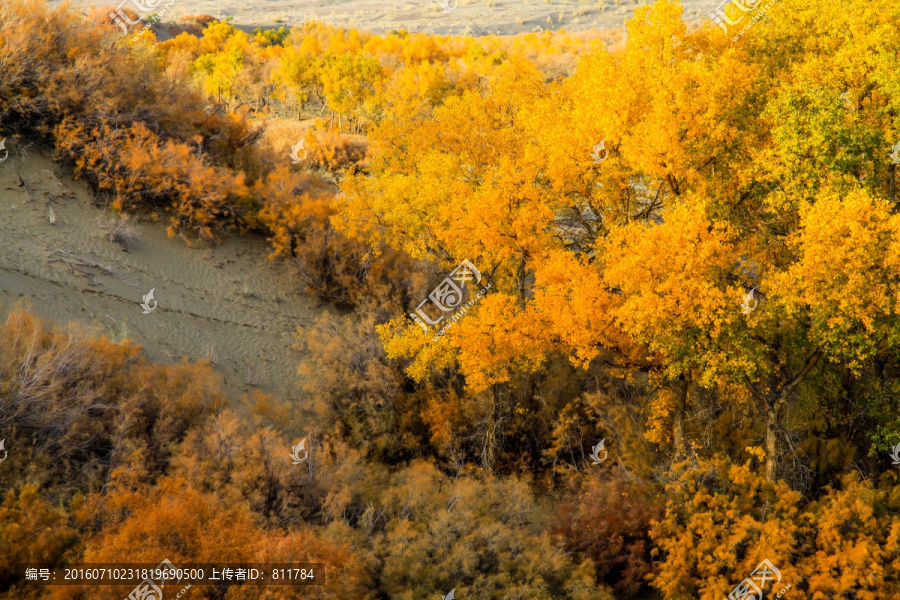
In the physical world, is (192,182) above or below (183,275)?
above

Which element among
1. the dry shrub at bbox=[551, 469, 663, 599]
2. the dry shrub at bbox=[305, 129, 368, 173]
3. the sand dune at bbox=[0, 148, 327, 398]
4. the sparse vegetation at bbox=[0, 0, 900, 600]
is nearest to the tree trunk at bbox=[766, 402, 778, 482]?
the sparse vegetation at bbox=[0, 0, 900, 600]

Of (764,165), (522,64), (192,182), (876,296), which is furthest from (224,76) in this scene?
(876,296)

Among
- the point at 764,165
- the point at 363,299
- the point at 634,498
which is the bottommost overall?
the point at 634,498

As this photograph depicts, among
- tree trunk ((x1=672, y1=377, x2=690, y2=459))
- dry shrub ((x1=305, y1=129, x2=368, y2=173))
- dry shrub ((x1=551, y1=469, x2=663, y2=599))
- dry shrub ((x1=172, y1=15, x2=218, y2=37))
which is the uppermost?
dry shrub ((x1=172, y1=15, x2=218, y2=37))

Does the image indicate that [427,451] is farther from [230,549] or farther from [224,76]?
[224,76]

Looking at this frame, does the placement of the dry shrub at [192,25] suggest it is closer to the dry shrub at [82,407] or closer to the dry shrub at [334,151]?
the dry shrub at [334,151]

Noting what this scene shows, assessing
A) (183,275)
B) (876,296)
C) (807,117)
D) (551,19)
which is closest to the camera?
(876,296)

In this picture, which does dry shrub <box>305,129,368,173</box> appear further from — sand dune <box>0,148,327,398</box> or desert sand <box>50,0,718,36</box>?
desert sand <box>50,0,718,36</box>
